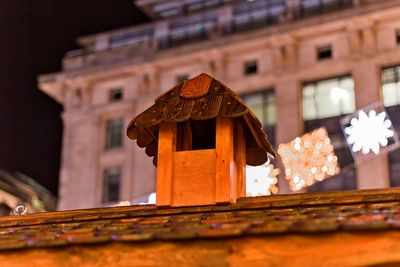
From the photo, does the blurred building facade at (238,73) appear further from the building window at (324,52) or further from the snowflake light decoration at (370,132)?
the snowflake light decoration at (370,132)

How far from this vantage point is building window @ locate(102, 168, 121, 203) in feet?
151

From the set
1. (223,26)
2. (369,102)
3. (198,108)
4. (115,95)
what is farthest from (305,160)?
(115,95)

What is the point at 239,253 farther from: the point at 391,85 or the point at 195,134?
the point at 391,85

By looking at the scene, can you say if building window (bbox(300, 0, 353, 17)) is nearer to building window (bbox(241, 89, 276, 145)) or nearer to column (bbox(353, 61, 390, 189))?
column (bbox(353, 61, 390, 189))

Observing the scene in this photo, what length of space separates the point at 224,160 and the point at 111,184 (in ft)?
121

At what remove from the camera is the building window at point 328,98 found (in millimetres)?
41594

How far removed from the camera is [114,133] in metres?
48.6

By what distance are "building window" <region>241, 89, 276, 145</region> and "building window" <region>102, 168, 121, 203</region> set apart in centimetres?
907

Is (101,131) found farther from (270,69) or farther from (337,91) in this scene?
(337,91)

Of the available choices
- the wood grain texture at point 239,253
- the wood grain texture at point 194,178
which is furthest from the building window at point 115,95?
the wood grain texture at point 239,253

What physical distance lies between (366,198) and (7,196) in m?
40.1

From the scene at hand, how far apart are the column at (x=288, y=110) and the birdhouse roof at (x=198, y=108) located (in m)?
31.1

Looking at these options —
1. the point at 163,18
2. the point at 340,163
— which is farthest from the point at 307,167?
the point at 163,18

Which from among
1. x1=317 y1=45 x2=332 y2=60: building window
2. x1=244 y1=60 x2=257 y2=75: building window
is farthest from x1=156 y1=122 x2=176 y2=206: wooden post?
x1=244 y1=60 x2=257 y2=75: building window
